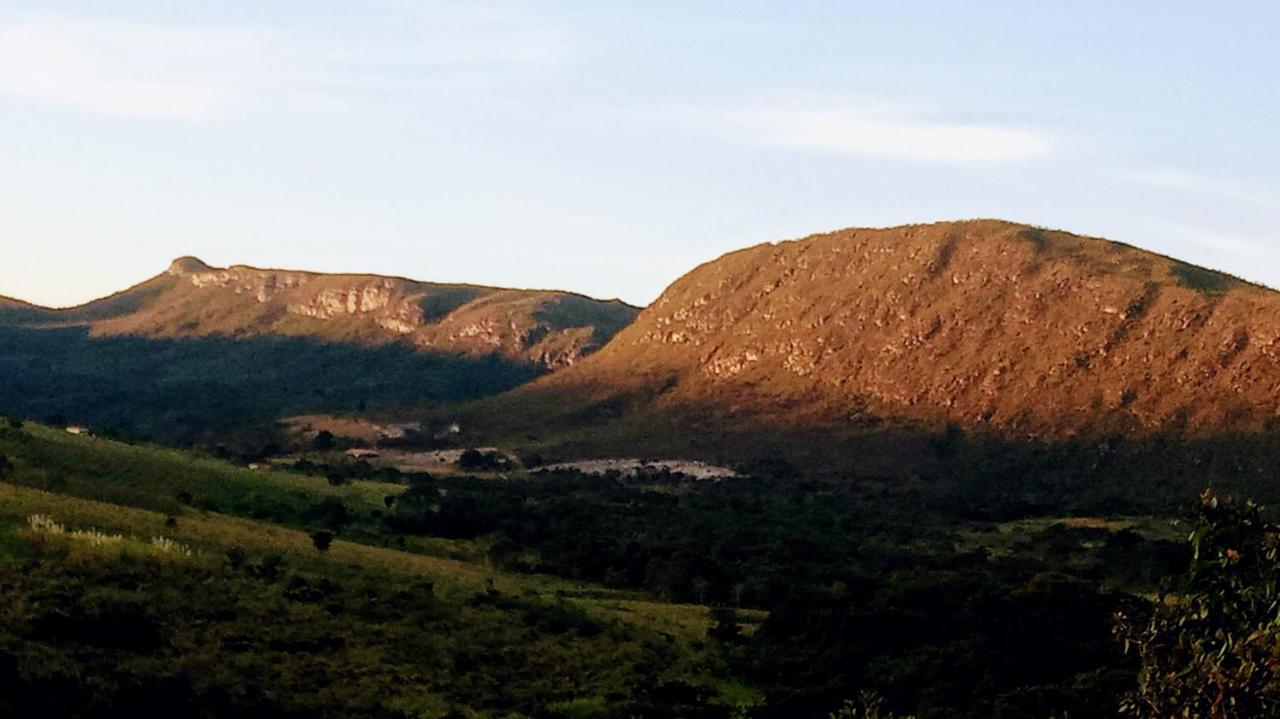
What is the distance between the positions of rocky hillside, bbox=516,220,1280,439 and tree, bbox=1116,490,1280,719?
4788 inches

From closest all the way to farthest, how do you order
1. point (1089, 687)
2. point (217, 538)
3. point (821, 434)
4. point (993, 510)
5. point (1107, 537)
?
point (1089, 687) < point (217, 538) < point (1107, 537) < point (993, 510) < point (821, 434)

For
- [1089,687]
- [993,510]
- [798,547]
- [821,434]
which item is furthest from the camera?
[821,434]

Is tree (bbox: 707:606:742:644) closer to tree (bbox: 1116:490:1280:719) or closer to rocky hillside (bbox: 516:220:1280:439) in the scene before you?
tree (bbox: 1116:490:1280:719)

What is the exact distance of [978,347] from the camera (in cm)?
16200

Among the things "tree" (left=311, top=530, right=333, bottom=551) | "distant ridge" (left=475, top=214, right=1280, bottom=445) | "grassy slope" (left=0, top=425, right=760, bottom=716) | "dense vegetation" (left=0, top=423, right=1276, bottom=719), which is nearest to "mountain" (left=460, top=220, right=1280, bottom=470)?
"distant ridge" (left=475, top=214, right=1280, bottom=445)

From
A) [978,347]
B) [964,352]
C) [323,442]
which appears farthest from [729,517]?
[978,347]

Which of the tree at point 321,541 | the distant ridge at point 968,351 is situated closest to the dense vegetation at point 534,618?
the tree at point 321,541

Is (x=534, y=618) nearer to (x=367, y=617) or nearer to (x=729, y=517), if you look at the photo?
(x=367, y=617)

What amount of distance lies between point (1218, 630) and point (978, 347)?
150 meters

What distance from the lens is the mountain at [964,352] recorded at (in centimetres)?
14012

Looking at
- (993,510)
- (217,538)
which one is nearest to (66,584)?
(217,538)

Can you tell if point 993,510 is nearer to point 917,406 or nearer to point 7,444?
point 917,406

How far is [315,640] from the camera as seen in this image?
41938mm

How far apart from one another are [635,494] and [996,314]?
2652 inches
